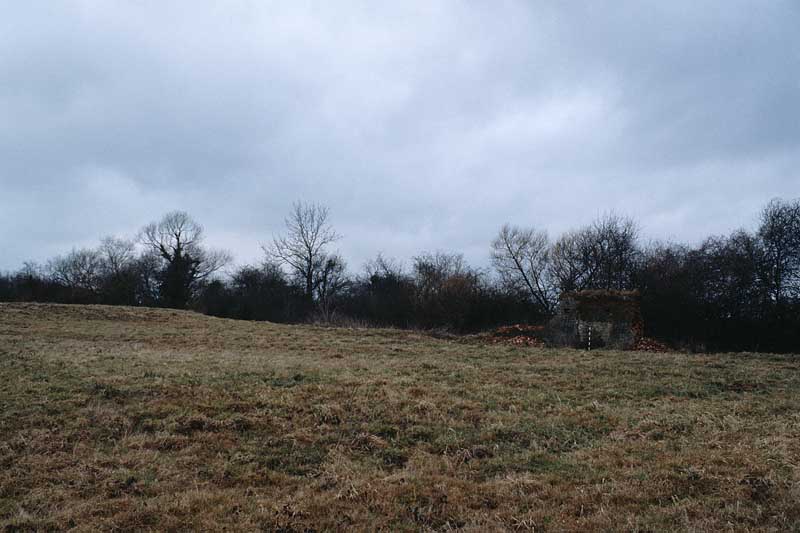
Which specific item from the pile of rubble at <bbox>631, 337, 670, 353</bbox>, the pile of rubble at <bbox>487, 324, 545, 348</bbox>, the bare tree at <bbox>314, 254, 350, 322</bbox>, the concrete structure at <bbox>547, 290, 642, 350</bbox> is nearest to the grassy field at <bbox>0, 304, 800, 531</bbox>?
the pile of rubble at <bbox>631, 337, 670, 353</bbox>

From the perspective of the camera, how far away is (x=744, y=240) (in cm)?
2483

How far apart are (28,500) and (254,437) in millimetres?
2324

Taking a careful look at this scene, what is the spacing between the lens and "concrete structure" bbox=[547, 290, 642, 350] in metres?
18.0

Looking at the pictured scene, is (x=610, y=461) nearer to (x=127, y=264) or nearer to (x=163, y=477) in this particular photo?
(x=163, y=477)

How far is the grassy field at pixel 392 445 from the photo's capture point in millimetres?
4133

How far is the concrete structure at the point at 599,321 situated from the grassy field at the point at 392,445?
22.1ft

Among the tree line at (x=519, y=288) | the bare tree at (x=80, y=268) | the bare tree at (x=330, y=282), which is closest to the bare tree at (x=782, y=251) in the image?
the tree line at (x=519, y=288)

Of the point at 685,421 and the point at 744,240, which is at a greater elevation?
the point at 744,240

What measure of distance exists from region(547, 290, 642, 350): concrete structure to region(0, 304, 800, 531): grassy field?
673cm

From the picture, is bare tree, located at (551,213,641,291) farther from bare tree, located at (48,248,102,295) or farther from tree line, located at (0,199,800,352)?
bare tree, located at (48,248,102,295)

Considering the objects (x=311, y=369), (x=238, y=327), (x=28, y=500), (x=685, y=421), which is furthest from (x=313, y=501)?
(x=238, y=327)

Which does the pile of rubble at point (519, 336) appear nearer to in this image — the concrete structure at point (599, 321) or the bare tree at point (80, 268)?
the concrete structure at point (599, 321)

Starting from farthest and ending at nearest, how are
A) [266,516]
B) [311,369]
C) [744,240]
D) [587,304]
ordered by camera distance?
1. [744,240]
2. [587,304]
3. [311,369]
4. [266,516]

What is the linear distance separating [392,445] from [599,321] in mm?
14356
